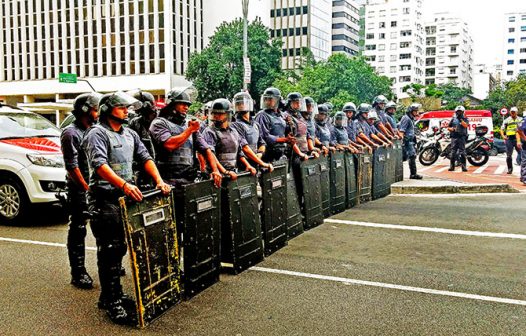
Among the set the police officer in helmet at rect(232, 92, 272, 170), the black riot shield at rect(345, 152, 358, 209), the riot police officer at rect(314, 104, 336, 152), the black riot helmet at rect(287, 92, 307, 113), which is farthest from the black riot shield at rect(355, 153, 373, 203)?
the police officer in helmet at rect(232, 92, 272, 170)

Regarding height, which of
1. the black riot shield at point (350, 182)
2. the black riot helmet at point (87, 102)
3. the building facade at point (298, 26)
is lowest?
the black riot shield at point (350, 182)

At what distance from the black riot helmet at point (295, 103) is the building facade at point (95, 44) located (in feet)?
177

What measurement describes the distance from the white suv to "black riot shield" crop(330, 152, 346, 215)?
444 cm

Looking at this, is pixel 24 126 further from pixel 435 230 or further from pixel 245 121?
pixel 435 230

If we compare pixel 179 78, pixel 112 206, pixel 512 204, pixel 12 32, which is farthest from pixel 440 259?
pixel 12 32

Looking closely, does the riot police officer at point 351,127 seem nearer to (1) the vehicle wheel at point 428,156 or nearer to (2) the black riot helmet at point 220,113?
(2) the black riot helmet at point 220,113

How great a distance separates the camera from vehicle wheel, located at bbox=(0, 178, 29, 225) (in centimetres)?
853

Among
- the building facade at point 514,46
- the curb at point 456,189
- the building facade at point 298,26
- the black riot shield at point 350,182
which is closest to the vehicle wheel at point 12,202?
the black riot shield at point 350,182

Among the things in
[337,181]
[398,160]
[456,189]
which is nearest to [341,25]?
[398,160]

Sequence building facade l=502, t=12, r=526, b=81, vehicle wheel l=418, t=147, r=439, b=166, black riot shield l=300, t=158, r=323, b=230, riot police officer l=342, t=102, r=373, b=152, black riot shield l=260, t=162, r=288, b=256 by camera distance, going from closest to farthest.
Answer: black riot shield l=260, t=162, r=288, b=256, black riot shield l=300, t=158, r=323, b=230, riot police officer l=342, t=102, r=373, b=152, vehicle wheel l=418, t=147, r=439, b=166, building facade l=502, t=12, r=526, b=81

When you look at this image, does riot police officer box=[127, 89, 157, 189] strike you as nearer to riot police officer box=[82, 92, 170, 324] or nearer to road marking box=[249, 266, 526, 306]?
riot police officer box=[82, 92, 170, 324]

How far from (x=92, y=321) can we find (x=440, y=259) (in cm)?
414

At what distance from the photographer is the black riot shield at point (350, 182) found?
10.2 m

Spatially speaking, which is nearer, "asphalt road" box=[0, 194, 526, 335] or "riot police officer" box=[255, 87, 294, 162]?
"asphalt road" box=[0, 194, 526, 335]
